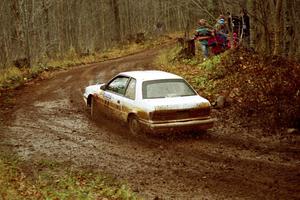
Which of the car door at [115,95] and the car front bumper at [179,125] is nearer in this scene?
the car front bumper at [179,125]

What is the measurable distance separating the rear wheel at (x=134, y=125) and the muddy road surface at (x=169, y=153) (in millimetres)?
157

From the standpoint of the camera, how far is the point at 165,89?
11609mm

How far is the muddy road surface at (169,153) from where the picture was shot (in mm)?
8039

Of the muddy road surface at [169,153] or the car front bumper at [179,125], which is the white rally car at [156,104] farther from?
the muddy road surface at [169,153]

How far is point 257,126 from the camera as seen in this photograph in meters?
12.2

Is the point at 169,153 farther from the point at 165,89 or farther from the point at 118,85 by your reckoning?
the point at 118,85

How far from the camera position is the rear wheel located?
11.2 meters

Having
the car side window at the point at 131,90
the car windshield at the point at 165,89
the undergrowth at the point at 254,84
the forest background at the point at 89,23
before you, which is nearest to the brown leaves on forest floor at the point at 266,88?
the undergrowth at the point at 254,84

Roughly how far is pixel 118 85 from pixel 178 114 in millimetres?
2380

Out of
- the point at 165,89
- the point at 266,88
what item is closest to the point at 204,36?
the point at 266,88

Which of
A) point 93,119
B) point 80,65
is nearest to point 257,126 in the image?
point 93,119

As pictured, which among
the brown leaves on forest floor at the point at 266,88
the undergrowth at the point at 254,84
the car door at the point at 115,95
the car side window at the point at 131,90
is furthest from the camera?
the undergrowth at the point at 254,84

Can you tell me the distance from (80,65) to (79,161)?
56.9 feet

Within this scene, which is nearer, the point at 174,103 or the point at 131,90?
the point at 174,103
